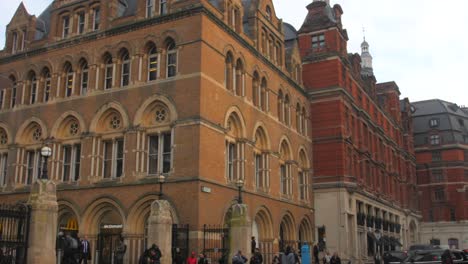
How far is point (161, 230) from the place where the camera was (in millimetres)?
24891

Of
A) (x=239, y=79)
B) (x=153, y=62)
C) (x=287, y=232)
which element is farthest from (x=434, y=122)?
(x=153, y=62)

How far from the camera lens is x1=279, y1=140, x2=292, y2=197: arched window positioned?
4169 centimetres

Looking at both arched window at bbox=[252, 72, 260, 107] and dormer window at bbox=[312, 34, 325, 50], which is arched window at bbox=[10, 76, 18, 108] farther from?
dormer window at bbox=[312, 34, 325, 50]

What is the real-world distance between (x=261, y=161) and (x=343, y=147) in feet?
35.1

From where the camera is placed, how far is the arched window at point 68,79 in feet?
117

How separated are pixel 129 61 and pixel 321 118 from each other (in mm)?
20058

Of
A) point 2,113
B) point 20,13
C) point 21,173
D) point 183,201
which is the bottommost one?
point 183,201

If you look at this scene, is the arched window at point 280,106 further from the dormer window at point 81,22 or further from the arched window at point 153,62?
the dormer window at point 81,22

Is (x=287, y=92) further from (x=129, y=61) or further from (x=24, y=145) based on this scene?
(x=24, y=145)

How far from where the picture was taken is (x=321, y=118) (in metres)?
47.6

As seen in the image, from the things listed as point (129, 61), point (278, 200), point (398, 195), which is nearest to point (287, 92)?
point (278, 200)

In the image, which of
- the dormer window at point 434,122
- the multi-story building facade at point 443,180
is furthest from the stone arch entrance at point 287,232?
the dormer window at point 434,122

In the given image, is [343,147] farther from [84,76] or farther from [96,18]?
[96,18]

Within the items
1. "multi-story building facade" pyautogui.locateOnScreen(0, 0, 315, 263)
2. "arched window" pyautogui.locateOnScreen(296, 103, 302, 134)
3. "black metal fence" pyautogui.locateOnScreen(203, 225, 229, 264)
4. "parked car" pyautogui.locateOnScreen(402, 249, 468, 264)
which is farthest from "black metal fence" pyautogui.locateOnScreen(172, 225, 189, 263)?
"arched window" pyautogui.locateOnScreen(296, 103, 302, 134)
